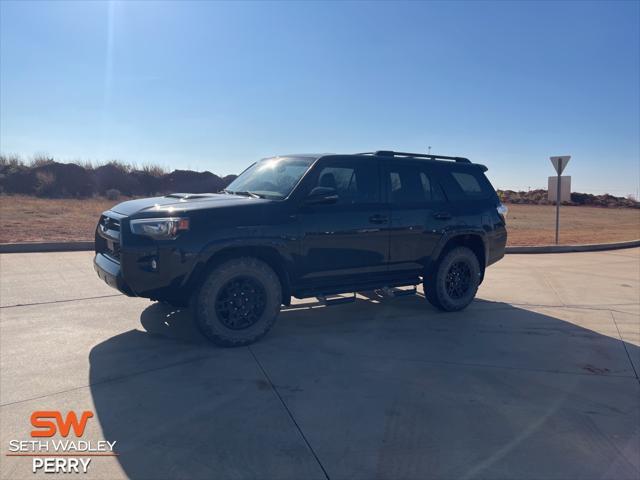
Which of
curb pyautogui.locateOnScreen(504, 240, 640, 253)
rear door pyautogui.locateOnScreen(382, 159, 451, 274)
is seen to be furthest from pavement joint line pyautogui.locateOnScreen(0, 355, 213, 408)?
curb pyautogui.locateOnScreen(504, 240, 640, 253)

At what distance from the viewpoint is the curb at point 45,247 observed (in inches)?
409

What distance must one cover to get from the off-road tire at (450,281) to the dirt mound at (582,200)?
1697 inches

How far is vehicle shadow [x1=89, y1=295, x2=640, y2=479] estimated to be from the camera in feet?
9.78

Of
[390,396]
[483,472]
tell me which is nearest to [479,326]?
[390,396]

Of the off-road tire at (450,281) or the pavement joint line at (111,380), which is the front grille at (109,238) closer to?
the pavement joint line at (111,380)

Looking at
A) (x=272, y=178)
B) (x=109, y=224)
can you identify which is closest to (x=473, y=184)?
(x=272, y=178)

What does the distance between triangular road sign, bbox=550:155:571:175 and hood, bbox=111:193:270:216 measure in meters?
11.5

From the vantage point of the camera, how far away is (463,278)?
22.0 ft

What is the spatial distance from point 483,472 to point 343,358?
1.96 m

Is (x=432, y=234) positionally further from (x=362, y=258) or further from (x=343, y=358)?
(x=343, y=358)

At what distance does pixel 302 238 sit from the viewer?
16.7 ft

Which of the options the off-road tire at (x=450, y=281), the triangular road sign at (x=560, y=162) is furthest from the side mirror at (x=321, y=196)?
the triangular road sign at (x=560, y=162)

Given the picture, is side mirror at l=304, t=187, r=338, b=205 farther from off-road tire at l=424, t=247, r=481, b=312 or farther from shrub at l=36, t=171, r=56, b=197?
shrub at l=36, t=171, r=56, b=197

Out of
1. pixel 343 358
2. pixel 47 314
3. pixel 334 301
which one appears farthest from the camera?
pixel 47 314
